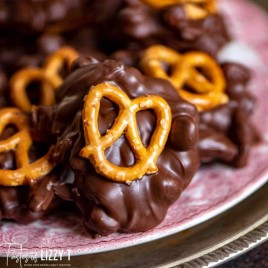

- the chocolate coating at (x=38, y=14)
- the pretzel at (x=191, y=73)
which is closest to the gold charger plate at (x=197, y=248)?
the pretzel at (x=191, y=73)

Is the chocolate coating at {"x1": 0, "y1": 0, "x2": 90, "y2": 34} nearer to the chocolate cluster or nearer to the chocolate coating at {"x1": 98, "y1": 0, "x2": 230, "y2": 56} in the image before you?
the chocolate cluster

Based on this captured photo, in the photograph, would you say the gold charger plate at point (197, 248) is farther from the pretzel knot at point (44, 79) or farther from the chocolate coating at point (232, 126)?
the pretzel knot at point (44, 79)

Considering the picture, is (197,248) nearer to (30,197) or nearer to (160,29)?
(30,197)

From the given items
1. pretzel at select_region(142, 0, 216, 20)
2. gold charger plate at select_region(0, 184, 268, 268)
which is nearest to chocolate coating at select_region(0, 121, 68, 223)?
gold charger plate at select_region(0, 184, 268, 268)

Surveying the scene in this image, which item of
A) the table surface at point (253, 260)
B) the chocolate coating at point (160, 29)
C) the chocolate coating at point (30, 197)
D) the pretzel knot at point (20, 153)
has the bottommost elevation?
the table surface at point (253, 260)

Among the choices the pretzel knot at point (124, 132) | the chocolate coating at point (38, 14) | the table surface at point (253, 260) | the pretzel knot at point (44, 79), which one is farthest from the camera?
the chocolate coating at point (38, 14)

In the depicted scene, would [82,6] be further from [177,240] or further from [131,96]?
[177,240]

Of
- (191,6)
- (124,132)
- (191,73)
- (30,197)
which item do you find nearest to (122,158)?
(124,132)
